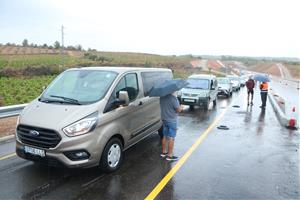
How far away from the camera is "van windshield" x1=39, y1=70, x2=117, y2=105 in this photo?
5.80m

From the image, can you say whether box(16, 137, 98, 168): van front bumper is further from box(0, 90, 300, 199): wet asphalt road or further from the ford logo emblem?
box(0, 90, 300, 199): wet asphalt road

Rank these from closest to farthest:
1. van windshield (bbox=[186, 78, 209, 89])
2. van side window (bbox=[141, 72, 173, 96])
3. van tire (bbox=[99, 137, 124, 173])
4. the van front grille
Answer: the van front grille
van tire (bbox=[99, 137, 124, 173])
van side window (bbox=[141, 72, 173, 96])
van windshield (bbox=[186, 78, 209, 89])

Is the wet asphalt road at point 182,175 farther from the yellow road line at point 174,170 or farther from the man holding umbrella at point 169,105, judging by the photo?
the man holding umbrella at point 169,105

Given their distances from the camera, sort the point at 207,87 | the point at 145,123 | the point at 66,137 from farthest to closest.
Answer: the point at 207,87 → the point at 145,123 → the point at 66,137

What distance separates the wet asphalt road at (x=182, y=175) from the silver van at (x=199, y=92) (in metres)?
6.53

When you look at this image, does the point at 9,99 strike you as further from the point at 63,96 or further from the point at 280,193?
the point at 280,193

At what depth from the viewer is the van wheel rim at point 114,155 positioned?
5.71m

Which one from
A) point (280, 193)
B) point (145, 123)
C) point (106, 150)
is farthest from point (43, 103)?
point (280, 193)

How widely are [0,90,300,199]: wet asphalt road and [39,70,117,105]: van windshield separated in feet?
4.83

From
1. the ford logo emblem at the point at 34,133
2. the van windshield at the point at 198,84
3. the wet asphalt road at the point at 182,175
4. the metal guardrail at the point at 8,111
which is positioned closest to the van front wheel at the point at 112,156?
the wet asphalt road at the point at 182,175

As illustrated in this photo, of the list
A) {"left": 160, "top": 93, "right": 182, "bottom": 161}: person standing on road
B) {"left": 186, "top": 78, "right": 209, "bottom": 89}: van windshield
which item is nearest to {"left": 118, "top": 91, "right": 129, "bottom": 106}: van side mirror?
{"left": 160, "top": 93, "right": 182, "bottom": 161}: person standing on road

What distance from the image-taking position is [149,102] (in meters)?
7.37

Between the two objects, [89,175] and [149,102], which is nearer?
[89,175]

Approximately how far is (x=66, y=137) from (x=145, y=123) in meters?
2.60
